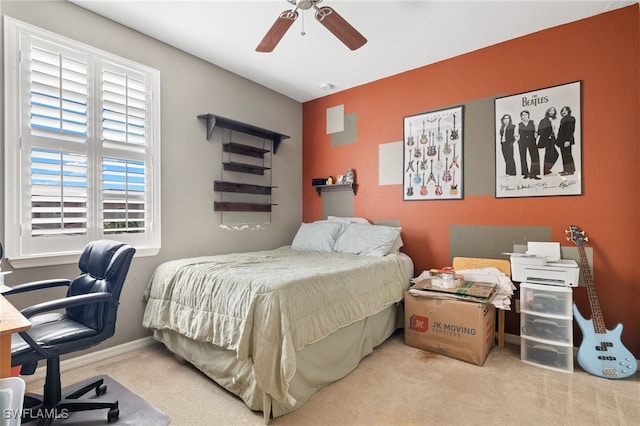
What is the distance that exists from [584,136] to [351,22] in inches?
83.3

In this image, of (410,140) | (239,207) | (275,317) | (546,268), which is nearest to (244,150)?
(239,207)

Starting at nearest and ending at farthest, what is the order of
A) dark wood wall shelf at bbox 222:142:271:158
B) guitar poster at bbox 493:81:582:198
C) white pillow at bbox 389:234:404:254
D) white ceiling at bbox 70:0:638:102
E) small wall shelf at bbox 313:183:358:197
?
white ceiling at bbox 70:0:638:102 → guitar poster at bbox 493:81:582:198 → white pillow at bbox 389:234:404:254 → dark wood wall shelf at bbox 222:142:271:158 → small wall shelf at bbox 313:183:358:197

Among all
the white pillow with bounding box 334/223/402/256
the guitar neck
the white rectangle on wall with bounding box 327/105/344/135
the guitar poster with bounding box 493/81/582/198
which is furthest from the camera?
the white rectangle on wall with bounding box 327/105/344/135

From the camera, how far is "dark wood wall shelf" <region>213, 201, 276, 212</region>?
336 cm

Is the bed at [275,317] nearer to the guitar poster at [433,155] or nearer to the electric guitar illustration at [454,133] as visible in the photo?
the guitar poster at [433,155]

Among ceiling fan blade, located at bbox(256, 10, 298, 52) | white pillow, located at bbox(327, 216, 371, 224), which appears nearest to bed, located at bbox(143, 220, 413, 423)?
white pillow, located at bbox(327, 216, 371, 224)

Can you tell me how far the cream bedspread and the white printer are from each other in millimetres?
992

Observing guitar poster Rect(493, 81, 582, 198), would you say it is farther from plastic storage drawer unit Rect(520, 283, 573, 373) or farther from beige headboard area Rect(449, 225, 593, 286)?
plastic storage drawer unit Rect(520, 283, 573, 373)

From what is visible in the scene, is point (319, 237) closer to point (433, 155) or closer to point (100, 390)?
point (433, 155)

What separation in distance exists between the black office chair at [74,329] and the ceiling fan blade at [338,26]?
5.94 ft

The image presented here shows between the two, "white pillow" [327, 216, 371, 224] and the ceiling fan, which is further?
"white pillow" [327, 216, 371, 224]

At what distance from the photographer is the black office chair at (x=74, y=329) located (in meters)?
1.58

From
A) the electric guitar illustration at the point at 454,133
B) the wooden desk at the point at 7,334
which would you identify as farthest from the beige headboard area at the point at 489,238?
the wooden desk at the point at 7,334

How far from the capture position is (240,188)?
3.57m
